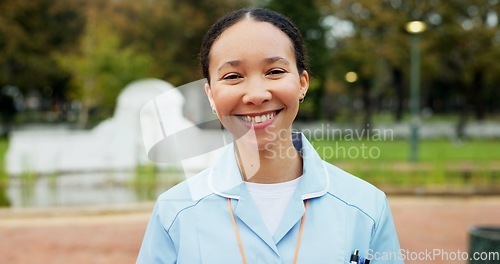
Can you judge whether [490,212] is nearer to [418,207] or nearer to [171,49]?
[418,207]

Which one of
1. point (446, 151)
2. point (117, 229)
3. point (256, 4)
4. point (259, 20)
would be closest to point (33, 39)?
point (256, 4)

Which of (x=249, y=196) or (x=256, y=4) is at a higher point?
(x=256, y=4)

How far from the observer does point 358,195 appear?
67.2 inches

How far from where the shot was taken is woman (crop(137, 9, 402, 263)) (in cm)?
162

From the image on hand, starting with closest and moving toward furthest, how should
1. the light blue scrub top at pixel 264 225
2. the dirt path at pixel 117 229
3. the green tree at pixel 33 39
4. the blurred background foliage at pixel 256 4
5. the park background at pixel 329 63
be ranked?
the light blue scrub top at pixel 264 225 < the dirt path at pixel 117 229 < the park background at pixel 329 63 < the blurred background foliage at pixel 256 4 < the green tree at pixel 33 39

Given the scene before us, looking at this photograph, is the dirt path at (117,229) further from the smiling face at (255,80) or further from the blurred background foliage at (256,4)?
the blurred background foliage at (256,4)

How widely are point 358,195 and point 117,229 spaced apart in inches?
293

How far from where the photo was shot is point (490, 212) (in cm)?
977

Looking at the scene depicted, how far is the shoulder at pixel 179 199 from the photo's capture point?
167 cm

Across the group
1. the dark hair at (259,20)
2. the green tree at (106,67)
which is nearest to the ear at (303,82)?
the dark hair at (259,20)

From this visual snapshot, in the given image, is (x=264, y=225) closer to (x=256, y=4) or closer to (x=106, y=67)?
(x=256, y=4)

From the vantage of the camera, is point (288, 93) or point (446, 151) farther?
point (446, 151)
